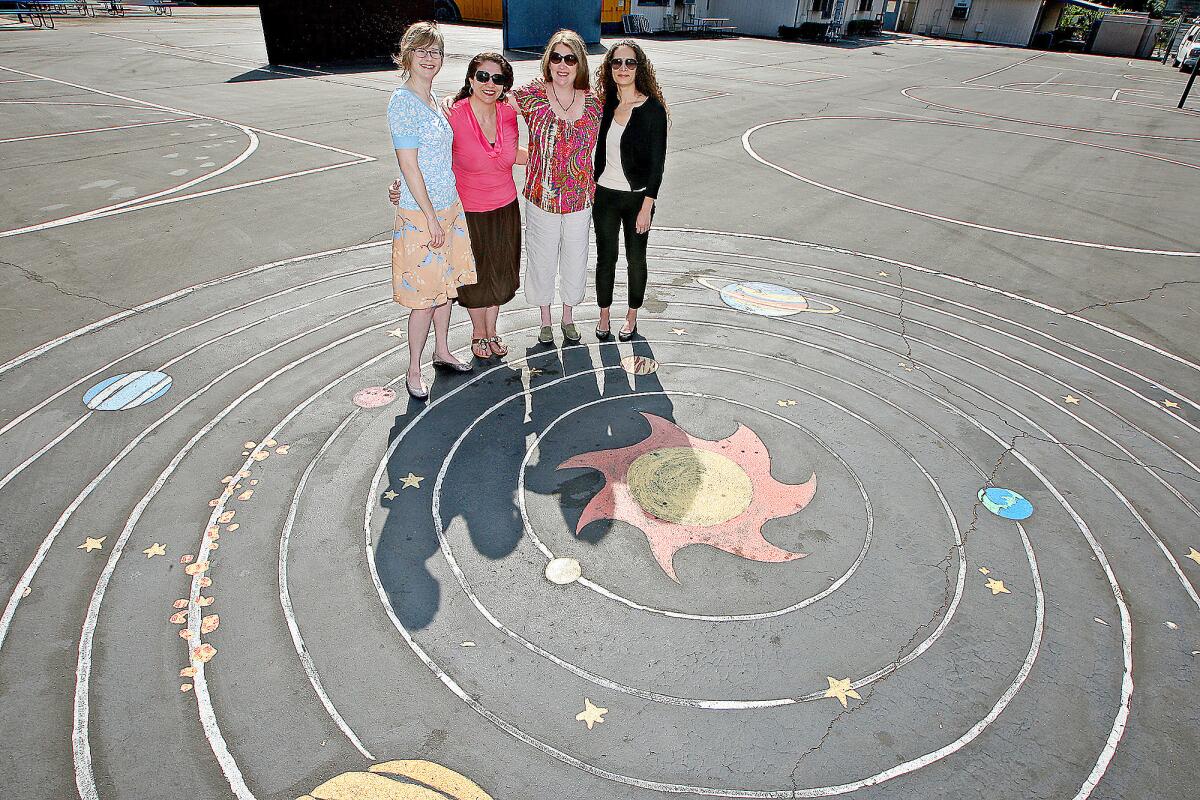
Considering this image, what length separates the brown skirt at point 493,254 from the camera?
585cm

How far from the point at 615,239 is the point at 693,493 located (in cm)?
273

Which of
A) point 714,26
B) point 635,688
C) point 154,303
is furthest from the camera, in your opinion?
point 714,26

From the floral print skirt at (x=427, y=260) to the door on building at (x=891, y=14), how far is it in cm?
6592

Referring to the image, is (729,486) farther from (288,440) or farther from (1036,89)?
(1036,89)

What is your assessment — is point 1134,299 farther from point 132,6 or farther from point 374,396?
→ point 132,6

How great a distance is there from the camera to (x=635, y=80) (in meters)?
5.66

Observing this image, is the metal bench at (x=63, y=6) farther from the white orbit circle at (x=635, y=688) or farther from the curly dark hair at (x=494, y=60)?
the white orbit circle at (x=635, y=688)

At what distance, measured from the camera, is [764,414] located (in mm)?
5930

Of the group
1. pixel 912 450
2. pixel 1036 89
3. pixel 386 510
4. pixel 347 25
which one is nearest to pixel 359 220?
pixel 386 510

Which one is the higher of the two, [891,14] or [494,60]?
[891,14]

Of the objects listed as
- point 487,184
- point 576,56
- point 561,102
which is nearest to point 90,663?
point 487,184

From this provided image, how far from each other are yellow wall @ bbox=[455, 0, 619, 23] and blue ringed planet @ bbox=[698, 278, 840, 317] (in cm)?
3959

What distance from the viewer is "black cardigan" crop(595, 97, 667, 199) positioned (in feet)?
18.8

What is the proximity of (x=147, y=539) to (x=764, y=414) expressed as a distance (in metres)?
4.78
